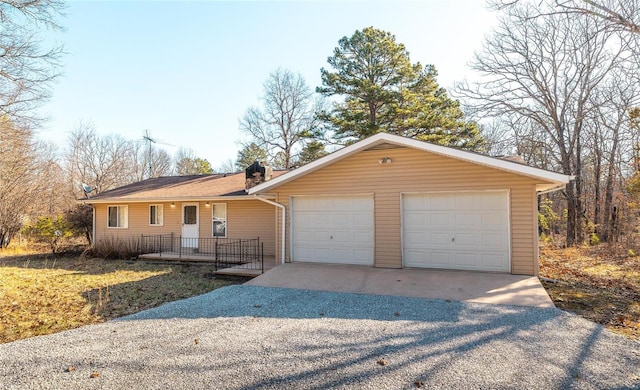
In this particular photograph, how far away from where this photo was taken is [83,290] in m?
7.95

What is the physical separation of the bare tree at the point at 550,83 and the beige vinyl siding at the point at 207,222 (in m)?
13.1

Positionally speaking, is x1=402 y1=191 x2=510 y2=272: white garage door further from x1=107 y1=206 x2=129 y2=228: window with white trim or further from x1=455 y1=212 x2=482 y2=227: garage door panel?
x1=107 y1=206 x2=129 y2=228: window with white trim

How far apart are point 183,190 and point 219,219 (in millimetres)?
2464

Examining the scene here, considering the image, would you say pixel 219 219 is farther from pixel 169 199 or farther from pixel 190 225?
pixel 169 199

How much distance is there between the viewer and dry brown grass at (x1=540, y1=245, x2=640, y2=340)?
18.4 ft

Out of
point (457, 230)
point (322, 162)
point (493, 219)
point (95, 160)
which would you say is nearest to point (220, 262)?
point (322, 162)

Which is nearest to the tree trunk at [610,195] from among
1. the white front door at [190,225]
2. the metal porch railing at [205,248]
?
the metal porch railing at [205,248]

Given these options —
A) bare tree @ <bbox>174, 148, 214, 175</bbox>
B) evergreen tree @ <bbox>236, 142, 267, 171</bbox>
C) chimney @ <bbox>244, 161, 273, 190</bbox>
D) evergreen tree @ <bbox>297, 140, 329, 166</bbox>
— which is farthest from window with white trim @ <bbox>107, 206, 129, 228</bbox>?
bare tree @ <bbox>174, 148, 214, 175</bbox>

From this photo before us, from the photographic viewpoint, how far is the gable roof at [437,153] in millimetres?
7383

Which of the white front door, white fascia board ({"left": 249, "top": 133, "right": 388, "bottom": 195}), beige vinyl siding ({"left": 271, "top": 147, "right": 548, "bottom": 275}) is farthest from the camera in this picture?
the white front door

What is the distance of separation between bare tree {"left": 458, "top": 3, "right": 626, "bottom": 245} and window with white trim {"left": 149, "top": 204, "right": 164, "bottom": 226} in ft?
53.5

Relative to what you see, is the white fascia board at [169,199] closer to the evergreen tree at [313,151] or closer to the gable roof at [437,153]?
the gable roof at [437,153]

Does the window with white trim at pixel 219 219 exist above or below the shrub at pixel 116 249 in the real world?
above

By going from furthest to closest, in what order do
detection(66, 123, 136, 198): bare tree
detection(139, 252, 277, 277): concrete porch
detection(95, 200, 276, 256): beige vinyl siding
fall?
1. detection(66, 123, 136, 198): bare tree
2. detection(95, 200, 276, 256): beige vinyl siding
3. detection(139, 252, 277, 277): concrete porch
